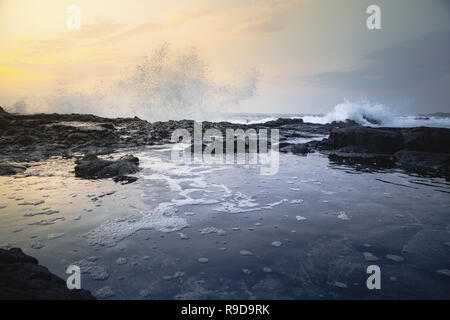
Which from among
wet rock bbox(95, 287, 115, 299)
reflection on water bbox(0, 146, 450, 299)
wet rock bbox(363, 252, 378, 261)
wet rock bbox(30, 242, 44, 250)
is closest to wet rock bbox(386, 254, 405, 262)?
reflection on water bbox(0, 146, 450, 299)

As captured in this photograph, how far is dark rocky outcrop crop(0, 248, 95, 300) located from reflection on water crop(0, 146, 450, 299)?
365 mm

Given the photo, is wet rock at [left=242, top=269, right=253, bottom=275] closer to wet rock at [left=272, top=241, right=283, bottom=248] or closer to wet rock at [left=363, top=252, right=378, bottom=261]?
wet rock at [left=272, top=241, right=283, bottom=248]

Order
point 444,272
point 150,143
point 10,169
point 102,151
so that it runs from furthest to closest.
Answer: point 150,143
point 102,151
point 10,169
point 444,272

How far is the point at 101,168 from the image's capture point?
23.9 feet

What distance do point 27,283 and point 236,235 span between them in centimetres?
239

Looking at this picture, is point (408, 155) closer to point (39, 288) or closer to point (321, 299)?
point (321, 299)

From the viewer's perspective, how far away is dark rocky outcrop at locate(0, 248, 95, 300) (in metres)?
1.92

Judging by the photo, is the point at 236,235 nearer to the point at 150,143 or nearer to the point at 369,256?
the point at 369,256

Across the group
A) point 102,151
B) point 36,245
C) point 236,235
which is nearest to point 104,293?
point 36,245

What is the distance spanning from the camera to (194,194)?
577cm
